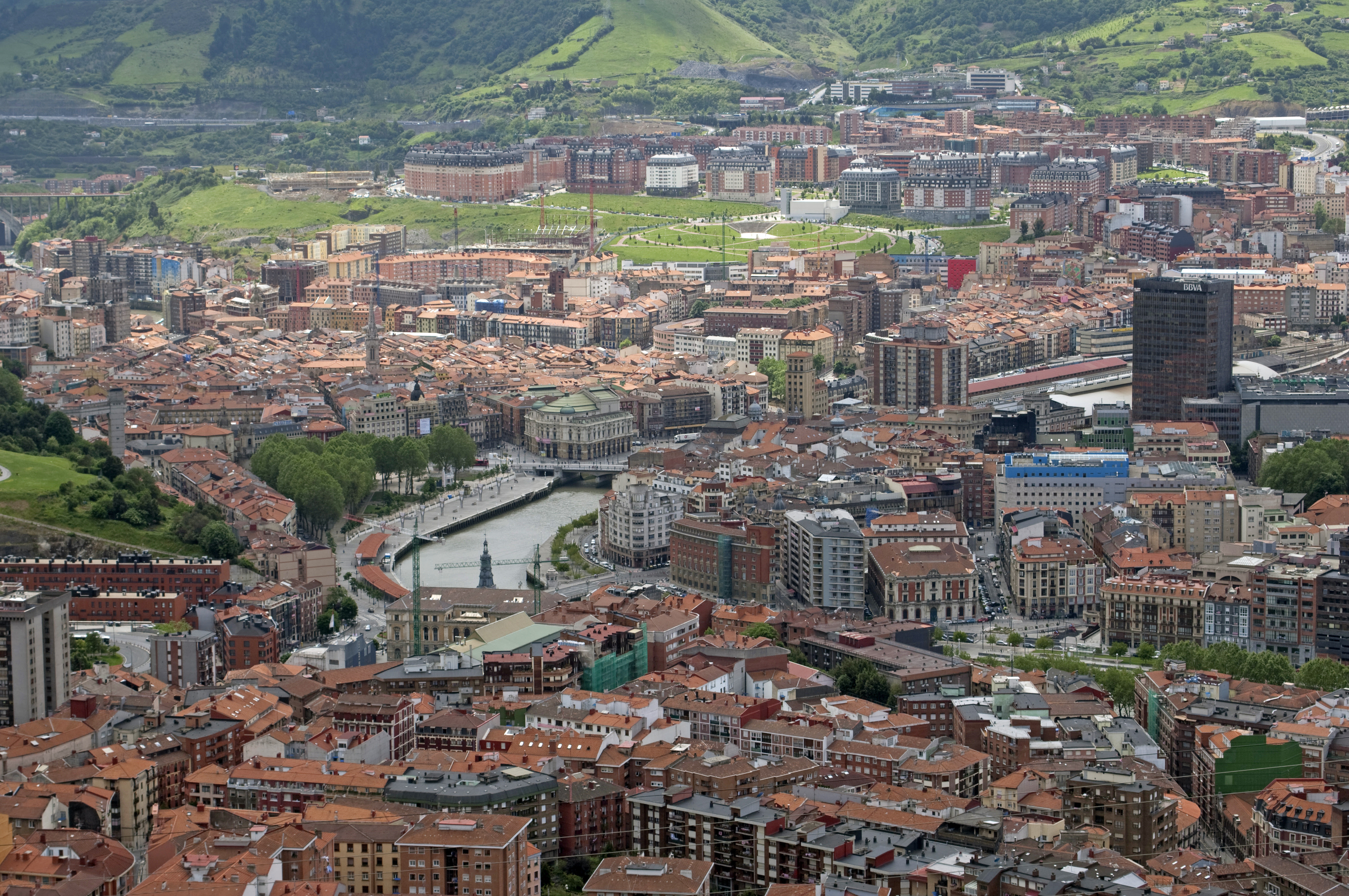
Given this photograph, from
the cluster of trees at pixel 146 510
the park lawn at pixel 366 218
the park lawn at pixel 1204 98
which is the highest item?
the park lawn at pixel 1204 98

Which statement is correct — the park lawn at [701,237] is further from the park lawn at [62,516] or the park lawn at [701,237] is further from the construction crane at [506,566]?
the park lawn at [62,516]

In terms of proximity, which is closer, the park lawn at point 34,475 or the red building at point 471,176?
the park lawn at point 34,475

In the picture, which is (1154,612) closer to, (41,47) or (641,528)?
(641,528)

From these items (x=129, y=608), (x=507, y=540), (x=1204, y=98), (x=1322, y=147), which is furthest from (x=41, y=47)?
(x=129, y=608)

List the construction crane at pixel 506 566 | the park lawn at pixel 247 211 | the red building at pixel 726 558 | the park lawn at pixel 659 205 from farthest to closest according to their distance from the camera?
1. the park lawn at pixel 659 205
2. the park lawn at pixel 247 211
3. the red building at pixel 726 558
4. the construction crane at pixel 506 566

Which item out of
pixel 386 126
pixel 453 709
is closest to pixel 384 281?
pixel 386 126

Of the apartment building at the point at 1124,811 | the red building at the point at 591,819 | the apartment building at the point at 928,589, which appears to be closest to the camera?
the red building at the point at 591,819

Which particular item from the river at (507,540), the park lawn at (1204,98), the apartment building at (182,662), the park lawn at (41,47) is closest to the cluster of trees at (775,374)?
the river at (507,540)
